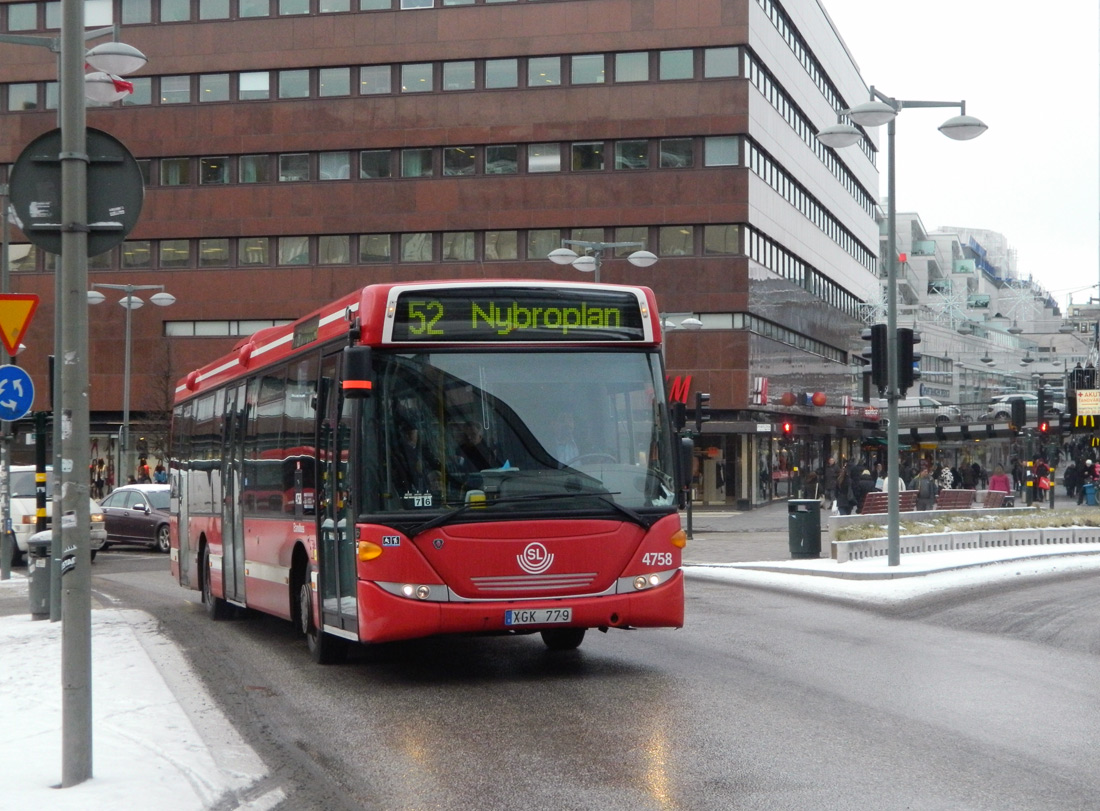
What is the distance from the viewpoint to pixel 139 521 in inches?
1325

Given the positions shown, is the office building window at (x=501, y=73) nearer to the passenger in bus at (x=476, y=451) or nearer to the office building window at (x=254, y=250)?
the office building window at (x=254, y=250)

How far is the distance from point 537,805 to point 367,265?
5036 cm

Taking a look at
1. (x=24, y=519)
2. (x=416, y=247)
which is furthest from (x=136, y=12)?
(x=24, y=519)

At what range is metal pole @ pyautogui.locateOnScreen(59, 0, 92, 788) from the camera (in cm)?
704

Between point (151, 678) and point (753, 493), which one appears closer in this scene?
point (151, 678)

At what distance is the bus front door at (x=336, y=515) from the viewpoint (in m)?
10.9

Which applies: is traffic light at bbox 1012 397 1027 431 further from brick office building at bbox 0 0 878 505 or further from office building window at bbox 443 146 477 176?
office building window at bbox 443 146 477 176

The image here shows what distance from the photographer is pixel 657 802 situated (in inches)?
271

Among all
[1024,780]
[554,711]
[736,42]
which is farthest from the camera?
→ [736,42]

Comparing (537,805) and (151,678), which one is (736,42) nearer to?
(151,678)

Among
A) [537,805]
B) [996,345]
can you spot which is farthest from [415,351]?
[996,345]

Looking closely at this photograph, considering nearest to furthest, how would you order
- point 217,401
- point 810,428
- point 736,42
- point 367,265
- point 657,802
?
1. point 657,802
2. point 217,401
3. point 736,42
4. point 367,265
5. point 810,428

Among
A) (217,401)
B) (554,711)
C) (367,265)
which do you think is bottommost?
(554,711)

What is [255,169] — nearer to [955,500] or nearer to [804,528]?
[955,500]
